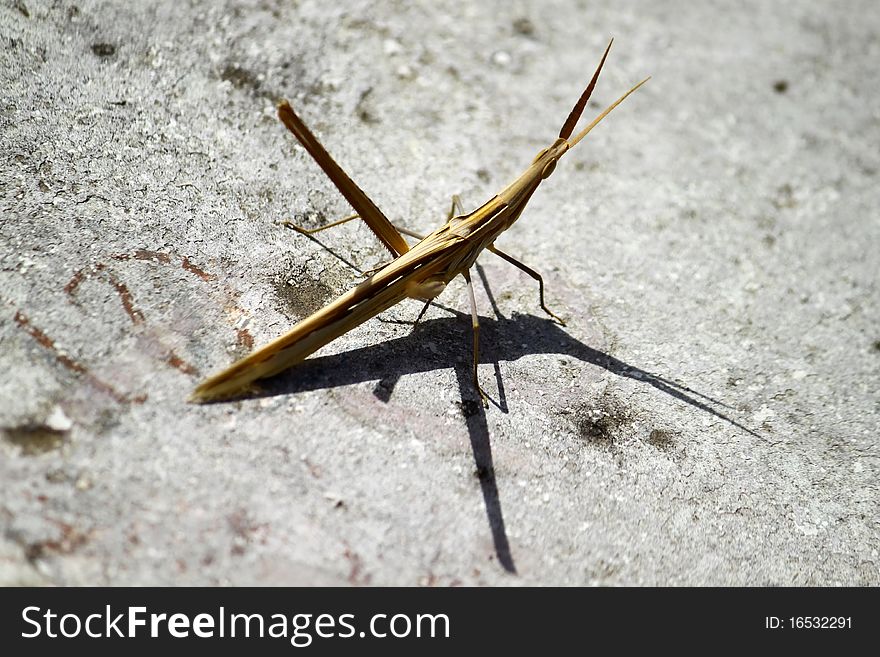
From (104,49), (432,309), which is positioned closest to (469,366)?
(432,309)

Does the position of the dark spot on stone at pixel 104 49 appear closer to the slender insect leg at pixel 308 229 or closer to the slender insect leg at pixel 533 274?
the slender insect leg at pixel 308 229

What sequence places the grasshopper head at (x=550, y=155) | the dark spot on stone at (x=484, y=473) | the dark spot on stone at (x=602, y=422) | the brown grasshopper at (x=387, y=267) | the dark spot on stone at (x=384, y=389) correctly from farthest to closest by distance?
the grasshopper head at (x=550, y=155) → the dark spot on stone at (x=602, y=422) → the dark spot on stone at (x=384, y=389) → the dark spot on stone at (x=484, y=473) → the brown grasshopper at (x=387, y=267)

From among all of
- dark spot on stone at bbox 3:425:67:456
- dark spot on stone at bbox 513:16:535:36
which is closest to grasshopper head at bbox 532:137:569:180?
dark spot on stone at bbox 513:16:535:36

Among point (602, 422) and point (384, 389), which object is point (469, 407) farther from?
point (602, 422)

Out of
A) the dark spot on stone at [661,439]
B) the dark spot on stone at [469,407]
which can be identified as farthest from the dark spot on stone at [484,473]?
the dark spot on stone at [661,439]

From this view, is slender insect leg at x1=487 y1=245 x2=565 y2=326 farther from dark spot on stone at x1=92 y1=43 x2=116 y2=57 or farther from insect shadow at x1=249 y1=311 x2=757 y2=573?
dark spot on stone at x1=92 y1=43 x2=116 y2=57
